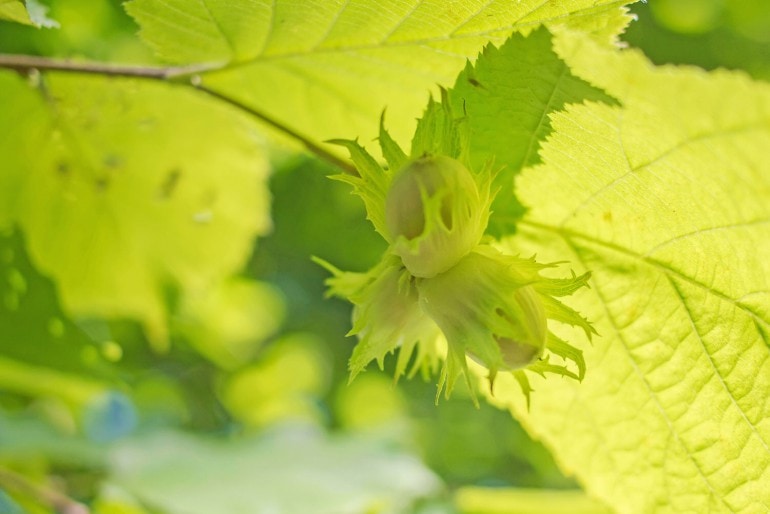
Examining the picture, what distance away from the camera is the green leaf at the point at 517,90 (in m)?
0.65

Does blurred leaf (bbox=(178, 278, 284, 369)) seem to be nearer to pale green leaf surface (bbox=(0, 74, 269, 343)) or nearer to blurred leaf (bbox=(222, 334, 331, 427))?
blurred leaf (bbox=(222, 334, 331, 427))

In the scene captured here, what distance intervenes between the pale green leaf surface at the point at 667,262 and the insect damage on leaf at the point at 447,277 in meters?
0.12

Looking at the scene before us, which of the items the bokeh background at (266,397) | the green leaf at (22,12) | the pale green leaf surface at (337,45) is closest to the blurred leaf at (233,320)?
the bokeh background at (266,397)

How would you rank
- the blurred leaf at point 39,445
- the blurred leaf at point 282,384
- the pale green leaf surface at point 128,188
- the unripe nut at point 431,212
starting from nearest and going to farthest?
the unripe nut at point 431,212, the pale green leaf surface at point 128,188, the blurred leaf at point 39,445, the blurred leaf at point 282,384

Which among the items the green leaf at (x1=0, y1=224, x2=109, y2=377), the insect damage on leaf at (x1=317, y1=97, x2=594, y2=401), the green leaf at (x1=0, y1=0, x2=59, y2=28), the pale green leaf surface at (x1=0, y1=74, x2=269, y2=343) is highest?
the green leaf at (x1=0, y1=0, x2=59, y2=28)

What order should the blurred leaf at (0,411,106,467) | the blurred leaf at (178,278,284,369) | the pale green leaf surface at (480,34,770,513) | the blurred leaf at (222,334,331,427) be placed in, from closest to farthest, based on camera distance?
the pale green leaf surface at (480,34,770,513) < the blurred leaf at (0,411,106,467) < the blurred leaf at (178,278,284,369) < the blurred leaf at (222,334,331,427)

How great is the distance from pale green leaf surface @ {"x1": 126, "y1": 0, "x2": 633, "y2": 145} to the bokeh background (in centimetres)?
16

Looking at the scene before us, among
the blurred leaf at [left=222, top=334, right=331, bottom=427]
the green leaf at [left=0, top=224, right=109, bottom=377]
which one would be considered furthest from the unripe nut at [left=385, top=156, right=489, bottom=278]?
the blurred leaf at [left=222, top=334, right=331, bottom=427]

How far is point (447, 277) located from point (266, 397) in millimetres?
2266

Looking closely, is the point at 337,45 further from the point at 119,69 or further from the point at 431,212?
the point at 431,212

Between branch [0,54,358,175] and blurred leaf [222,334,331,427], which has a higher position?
branch [0,54,358,175]

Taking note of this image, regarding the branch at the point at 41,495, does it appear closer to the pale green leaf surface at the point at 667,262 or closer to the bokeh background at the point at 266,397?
the bokeh background at the point at 266,397

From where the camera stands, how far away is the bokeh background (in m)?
1.41

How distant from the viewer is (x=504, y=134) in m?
0.68
